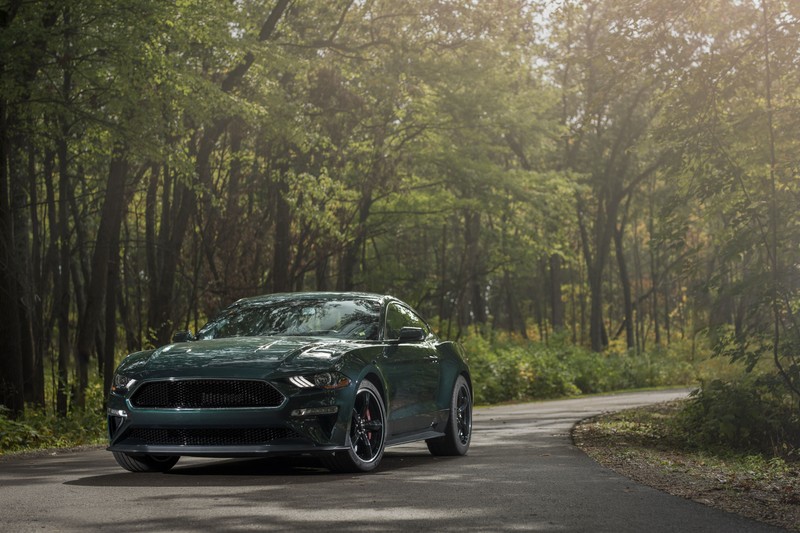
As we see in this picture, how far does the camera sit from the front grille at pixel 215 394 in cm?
1034

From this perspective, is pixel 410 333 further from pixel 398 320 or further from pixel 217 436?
pixel 217 436

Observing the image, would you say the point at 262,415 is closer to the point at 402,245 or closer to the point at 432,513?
the point at 432,513

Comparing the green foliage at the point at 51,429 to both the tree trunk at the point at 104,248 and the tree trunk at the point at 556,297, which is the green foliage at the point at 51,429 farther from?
the tree trunk at the point at 556,297

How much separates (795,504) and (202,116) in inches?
538

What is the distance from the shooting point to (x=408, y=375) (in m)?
12.1

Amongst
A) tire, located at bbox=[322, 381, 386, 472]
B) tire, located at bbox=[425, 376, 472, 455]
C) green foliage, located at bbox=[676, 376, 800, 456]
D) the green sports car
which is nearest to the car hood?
the green sports car

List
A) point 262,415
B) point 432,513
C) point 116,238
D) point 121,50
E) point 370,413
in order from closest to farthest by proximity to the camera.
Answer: point 432,513 < point 262,415 < point 370,413 < point 121,50 < point 116,238

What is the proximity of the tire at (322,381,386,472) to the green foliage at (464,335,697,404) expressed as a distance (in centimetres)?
2233

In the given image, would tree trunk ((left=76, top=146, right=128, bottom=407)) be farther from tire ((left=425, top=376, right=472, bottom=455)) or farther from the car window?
tire ((left=425, top=376, right=472, bottom=455))

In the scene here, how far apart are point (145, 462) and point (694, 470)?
515 centimetres

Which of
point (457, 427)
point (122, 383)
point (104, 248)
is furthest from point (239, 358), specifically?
point (104, 248)

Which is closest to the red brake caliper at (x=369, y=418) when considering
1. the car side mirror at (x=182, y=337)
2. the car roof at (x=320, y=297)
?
the car roof at (x=320, y=297)

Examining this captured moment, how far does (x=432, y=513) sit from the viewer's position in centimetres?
823

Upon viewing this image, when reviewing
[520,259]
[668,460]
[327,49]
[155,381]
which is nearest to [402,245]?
[520,259]
